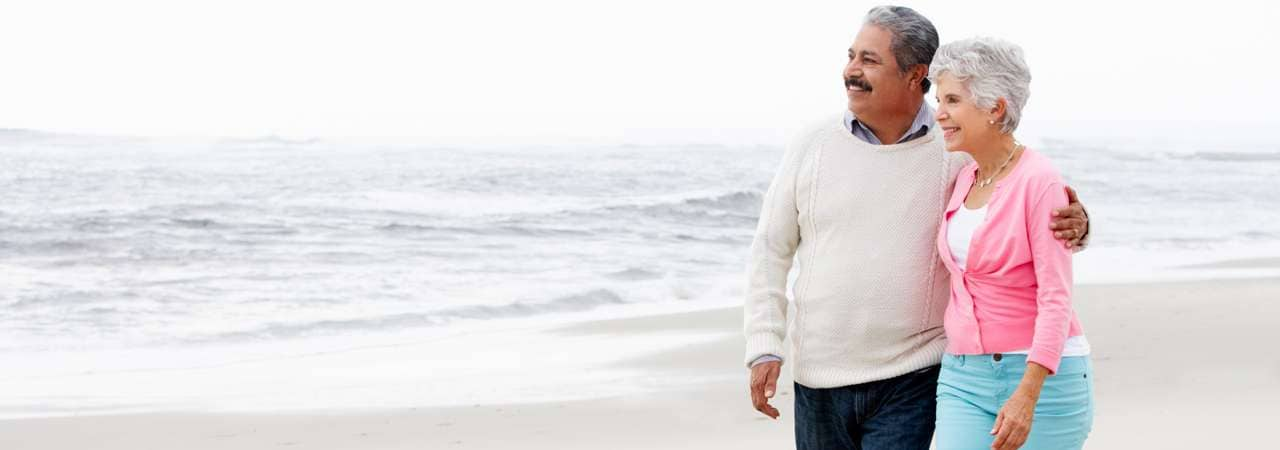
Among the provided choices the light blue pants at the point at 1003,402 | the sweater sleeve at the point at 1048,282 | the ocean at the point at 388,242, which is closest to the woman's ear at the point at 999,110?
the sweater sleeve at the point at 1048,282

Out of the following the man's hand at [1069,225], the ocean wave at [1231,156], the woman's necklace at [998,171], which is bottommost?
the ocean wave at [1231,156]

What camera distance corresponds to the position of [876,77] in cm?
285

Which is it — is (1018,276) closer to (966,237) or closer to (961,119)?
(966,237)

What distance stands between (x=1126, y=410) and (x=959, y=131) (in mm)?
4199

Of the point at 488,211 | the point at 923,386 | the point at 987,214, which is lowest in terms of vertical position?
the point at 488,211

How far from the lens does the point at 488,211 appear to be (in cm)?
2166

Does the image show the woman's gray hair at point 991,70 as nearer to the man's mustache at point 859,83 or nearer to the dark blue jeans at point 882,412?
the man's mustache at point 859,83

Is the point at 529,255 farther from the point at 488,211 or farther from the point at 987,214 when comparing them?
the point at 987,214

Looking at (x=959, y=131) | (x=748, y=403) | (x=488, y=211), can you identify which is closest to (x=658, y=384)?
(x=748, y=403)

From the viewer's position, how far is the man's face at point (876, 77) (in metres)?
2.84

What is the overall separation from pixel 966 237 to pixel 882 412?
46 cm

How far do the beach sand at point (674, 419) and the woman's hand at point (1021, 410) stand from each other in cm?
331

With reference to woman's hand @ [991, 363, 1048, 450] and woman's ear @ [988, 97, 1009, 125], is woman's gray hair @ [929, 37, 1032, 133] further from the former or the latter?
woman's hand @ [991, 363, 1048, 450]

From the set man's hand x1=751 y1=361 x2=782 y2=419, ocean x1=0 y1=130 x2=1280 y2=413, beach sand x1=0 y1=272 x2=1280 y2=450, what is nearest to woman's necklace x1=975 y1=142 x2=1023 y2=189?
man's hand x1=751 y1=361 x2=782 y2=419
